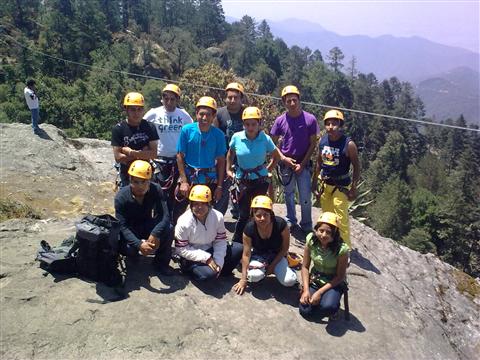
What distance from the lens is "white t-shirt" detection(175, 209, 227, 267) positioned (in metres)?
5.13

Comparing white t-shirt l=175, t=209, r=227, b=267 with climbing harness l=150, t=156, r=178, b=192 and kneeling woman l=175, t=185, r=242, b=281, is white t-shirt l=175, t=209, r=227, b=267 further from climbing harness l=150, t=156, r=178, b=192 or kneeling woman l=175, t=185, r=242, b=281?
climbing harness l=150, t=156, r=178, b=192

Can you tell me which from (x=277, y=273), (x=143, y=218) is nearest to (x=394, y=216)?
(x=277, y=273)

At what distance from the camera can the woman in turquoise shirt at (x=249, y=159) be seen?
5.61 m

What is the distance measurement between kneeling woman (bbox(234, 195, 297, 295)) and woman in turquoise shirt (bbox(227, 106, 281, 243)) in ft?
2.09

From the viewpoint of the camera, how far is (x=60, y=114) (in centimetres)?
3938

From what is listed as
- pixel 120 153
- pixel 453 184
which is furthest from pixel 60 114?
pixel 453 184

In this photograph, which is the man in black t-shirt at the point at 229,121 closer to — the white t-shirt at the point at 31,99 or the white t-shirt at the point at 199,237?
the white t-shirt at the point at 199,237

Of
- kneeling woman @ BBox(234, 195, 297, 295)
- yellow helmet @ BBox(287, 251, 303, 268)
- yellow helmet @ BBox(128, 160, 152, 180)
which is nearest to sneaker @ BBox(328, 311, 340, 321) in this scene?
kneeling woman @ BBox(234, 195, 297, 295)

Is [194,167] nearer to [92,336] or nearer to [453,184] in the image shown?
[92,336]

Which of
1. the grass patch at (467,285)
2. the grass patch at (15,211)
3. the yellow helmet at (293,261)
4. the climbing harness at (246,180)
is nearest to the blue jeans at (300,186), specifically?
the climbing harness at (246,180)

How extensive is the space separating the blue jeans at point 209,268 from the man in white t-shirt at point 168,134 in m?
1.28

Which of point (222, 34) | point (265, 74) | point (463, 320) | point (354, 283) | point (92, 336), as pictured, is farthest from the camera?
point (222, 34)

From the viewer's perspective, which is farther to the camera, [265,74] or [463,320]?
[265,74]

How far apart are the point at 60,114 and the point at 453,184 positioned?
4898 cm
